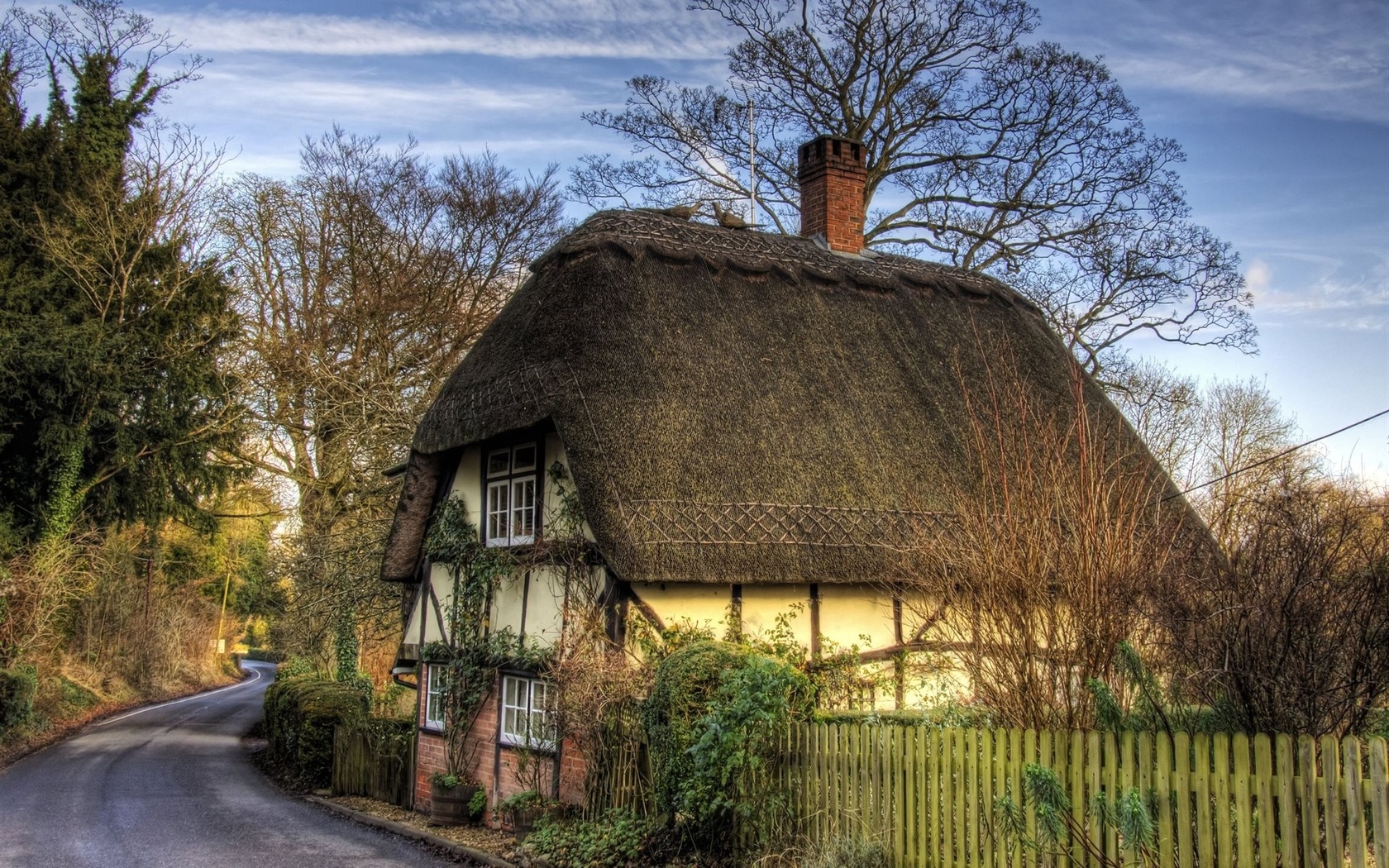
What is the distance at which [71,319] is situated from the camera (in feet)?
74.8

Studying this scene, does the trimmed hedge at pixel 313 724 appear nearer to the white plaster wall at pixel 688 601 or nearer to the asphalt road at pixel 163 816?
the asphalt road at pixel 163 816

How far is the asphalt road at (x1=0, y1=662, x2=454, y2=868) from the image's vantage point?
35.5 feet

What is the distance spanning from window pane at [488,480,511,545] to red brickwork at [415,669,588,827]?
5.43 feet

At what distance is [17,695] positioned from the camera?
2002cm

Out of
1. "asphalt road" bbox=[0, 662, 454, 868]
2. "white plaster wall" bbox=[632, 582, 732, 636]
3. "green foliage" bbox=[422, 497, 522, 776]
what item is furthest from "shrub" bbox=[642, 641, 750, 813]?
"green foliage" bbox=[422, 497, 522, 776]

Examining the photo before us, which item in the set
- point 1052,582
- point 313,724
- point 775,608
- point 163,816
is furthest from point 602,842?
point 313,724

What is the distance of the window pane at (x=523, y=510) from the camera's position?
1260 cm

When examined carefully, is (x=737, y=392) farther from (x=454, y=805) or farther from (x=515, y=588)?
(x=454, y=805)

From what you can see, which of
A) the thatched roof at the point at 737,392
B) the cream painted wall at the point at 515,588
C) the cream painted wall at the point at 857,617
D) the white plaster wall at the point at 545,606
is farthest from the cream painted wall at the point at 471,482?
the cream painted wall at the point at 857,617

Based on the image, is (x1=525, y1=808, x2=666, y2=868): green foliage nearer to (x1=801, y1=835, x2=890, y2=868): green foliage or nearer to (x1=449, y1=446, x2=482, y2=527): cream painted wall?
(x1=801, y1=835, x2=890, y2=868): green foliage

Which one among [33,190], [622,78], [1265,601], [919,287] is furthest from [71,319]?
[1265,601]

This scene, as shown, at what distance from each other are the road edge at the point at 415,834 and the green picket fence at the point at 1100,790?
3.63 m

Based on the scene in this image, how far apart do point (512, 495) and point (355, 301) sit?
13.7 m

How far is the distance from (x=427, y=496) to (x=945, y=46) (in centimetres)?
1328
